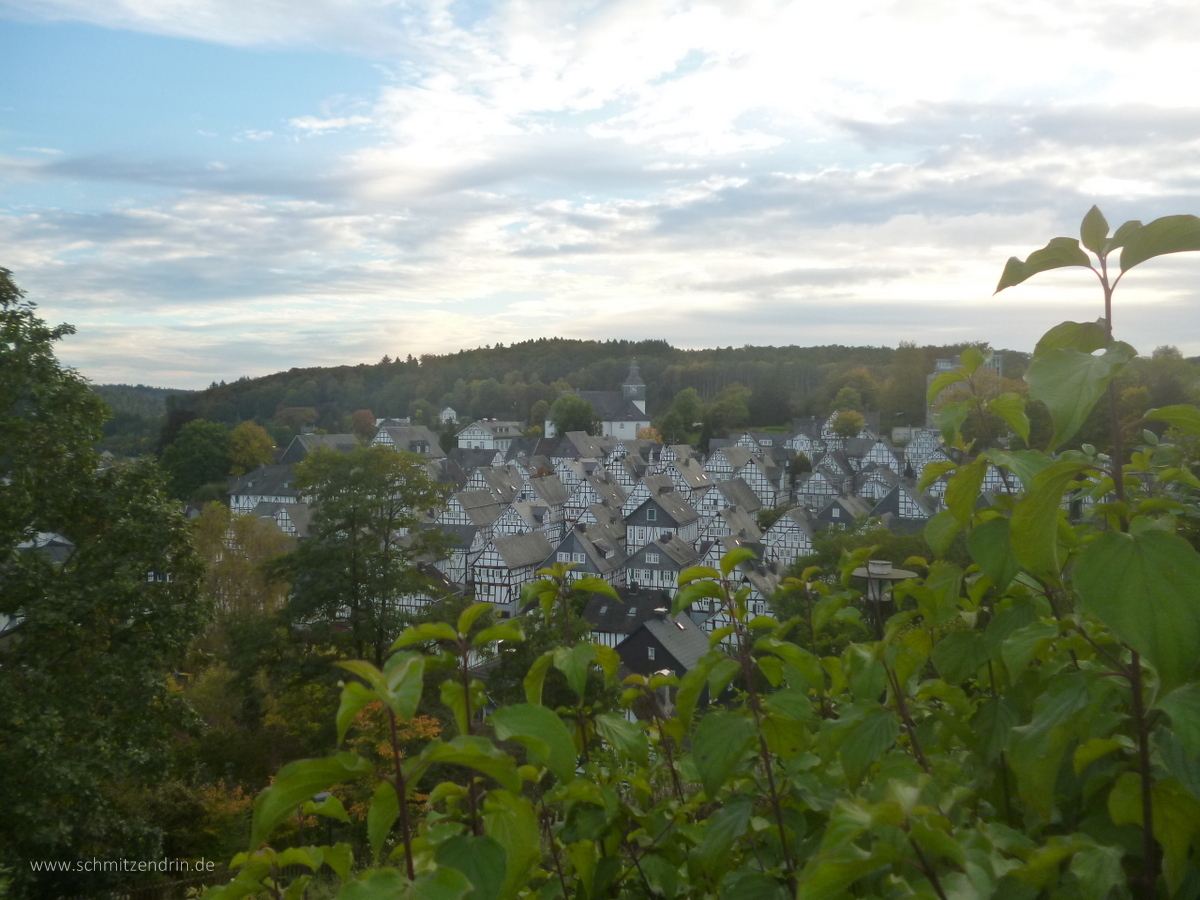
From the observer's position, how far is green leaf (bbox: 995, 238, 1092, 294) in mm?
1345

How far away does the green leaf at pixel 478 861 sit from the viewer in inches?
47.3

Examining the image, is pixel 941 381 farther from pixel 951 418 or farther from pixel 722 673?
pixel 722 673

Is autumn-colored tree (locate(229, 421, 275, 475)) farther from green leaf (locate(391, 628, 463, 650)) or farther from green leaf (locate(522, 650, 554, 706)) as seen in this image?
green leaf (locate(391, 628, 463, 650))

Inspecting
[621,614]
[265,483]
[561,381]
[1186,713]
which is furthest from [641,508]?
[561,381]

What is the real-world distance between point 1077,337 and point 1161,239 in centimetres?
18

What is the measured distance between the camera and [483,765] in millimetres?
1153

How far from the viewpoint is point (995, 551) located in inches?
56.8

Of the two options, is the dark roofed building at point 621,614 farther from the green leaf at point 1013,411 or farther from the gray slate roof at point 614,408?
the gray slate roof at point 614,408

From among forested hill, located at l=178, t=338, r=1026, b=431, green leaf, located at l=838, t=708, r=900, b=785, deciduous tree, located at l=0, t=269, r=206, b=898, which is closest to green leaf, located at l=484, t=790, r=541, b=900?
Answer: green leaf, located at l=838, t=708, r=900, b=785

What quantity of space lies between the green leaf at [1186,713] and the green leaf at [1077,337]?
1.71ft

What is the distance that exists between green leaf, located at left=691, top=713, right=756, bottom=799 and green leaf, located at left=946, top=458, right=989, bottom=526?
2.25 feet

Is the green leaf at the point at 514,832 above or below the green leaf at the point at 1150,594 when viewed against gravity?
below

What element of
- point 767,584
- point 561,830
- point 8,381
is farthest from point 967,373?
point 767,584

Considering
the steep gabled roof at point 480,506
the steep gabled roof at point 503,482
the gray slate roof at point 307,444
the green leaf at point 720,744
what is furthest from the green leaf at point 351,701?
the gray slate roof at point 307,444
